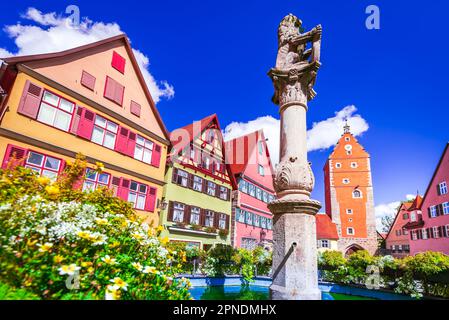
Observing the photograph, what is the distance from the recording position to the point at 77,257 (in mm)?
1926

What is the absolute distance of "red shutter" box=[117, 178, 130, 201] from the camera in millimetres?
13337

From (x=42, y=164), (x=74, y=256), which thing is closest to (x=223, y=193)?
(x=42, y=164)

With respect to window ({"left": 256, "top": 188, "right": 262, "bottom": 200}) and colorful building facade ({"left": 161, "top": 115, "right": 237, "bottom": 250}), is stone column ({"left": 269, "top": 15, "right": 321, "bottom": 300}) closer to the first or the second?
colorful building facade ({"left": 161, "top": 115, "right": 237, "bottom": 250})

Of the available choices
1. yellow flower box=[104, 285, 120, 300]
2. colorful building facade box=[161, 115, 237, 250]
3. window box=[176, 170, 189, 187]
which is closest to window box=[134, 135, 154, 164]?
colorful building facade box=[161, 115, 237, 250]

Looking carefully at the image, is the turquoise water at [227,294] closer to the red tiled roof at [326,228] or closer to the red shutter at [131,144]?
the red shutter at [131,144]

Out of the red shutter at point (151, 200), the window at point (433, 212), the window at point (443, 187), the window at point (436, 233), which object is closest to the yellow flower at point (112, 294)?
the red shutter at point (151, 200)

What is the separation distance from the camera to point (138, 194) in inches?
575

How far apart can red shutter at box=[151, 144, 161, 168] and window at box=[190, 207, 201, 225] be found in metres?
4.24

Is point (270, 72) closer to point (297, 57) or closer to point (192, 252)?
point (297, 57)

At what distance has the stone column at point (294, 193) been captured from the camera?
12.4ft

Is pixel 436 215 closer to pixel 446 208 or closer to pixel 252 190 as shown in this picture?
pixel 446 208

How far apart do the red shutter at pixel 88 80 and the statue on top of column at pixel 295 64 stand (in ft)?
35.8
